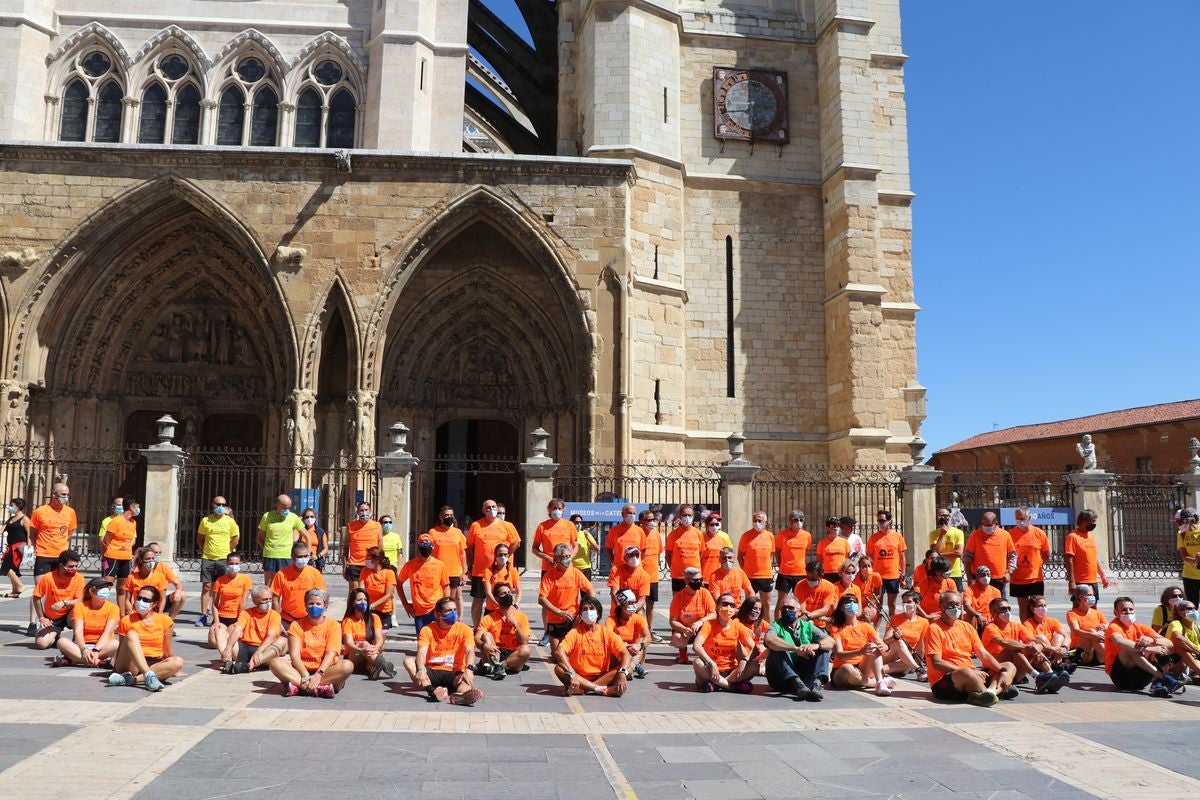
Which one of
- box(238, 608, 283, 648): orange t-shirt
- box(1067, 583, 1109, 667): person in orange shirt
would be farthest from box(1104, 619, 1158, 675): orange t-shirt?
box(238, 608, 283, 648): orange t-shirt

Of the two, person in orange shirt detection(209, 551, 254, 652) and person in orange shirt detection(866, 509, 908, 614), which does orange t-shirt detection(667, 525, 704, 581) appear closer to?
person in orange shirt detection(866, 509, 908, 614)

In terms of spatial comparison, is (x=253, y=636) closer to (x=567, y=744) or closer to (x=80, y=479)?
(x=567, y=744)

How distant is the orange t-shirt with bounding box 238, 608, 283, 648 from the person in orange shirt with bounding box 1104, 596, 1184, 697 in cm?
640

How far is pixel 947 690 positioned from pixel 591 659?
2513 millimetres

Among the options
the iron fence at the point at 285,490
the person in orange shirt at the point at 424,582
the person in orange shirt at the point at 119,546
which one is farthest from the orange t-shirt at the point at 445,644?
the iron fence at the point at 285,490

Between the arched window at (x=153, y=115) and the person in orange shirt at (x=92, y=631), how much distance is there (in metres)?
14.0

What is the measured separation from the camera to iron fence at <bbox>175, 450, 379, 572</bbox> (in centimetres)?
1406

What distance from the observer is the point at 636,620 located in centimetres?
702

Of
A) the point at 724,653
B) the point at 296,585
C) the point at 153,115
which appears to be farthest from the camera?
the point at 153,115

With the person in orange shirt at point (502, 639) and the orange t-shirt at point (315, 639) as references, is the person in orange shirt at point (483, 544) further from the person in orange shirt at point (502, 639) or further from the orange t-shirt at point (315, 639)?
the orange t-shirt at point (315, 639)

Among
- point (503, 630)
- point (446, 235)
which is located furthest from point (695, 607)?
point (446, 235)

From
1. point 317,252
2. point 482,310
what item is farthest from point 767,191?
point 317,252

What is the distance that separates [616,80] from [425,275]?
537cm

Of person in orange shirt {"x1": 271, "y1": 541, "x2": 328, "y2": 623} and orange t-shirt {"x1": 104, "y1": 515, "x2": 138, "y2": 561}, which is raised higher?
orange t-shirt {"x1": 104, "y1": 515, "x2": 138, "y2": 561}
